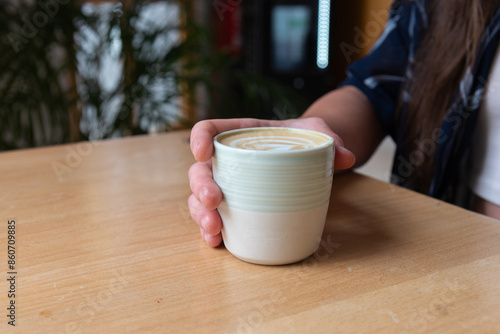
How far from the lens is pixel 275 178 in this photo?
400 mm

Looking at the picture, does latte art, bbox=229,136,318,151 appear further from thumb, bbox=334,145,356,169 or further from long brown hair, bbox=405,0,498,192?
long brown hair, bbox=405,0,498,192

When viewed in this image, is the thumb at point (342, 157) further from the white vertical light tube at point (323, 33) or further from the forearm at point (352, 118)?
the white vertical light tube at point (323, 33)

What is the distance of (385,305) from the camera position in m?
0.37

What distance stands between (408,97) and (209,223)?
1.68 feet

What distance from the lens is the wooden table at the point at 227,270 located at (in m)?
0.35

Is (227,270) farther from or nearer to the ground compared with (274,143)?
nearer to the ground

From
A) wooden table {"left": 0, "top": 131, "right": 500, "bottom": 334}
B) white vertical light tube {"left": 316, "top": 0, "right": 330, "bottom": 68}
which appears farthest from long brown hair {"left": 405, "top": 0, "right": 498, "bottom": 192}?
white vertical light tube {"left": 316, "top": 0, "right": 330, "bottom": 68}

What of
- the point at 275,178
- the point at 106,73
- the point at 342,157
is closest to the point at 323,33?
the point at 106,73

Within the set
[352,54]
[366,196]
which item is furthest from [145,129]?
[352,54]

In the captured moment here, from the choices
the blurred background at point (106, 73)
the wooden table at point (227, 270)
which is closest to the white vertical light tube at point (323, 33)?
the blurred background at point (106, 73)

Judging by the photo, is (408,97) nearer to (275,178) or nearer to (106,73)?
(275,178)

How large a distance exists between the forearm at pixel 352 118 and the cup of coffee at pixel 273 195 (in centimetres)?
31

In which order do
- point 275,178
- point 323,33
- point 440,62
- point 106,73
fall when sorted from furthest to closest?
point 323,33
point 106,73
point 440,62
point 275,178

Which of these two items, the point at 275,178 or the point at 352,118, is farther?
the point at 352,118
